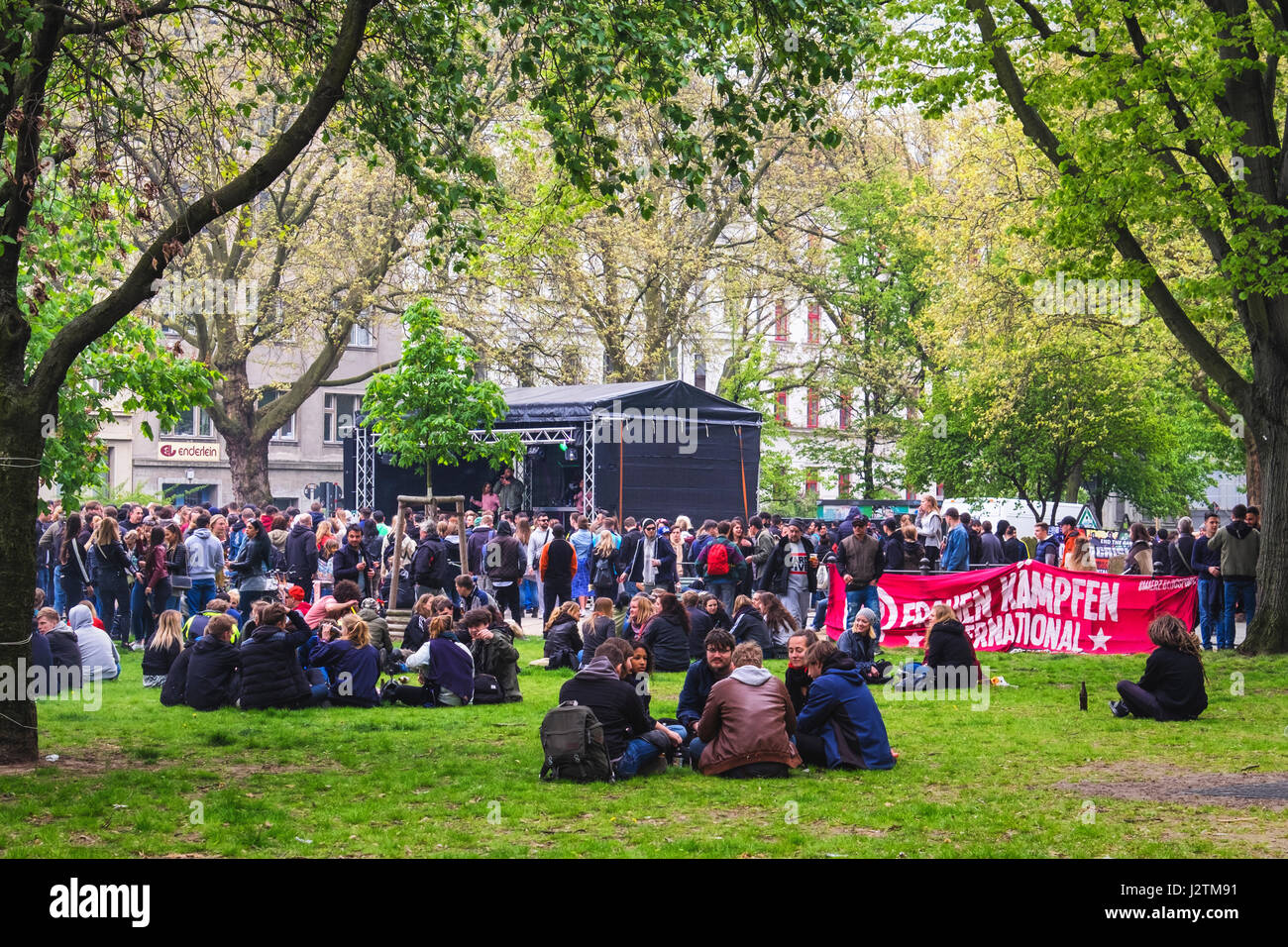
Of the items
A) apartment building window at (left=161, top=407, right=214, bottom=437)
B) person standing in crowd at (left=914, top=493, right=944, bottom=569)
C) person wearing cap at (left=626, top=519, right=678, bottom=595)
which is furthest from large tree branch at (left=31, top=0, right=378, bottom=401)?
apartment building window at (left=161, top=407, right=214, bottom=437)

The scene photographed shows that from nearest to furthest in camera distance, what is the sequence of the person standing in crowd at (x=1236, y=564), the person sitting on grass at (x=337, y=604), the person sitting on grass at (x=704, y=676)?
the person sitting on grass at (x=704, y=676) → the person sitting on grass at (x=337, y=604) → the person standing in crowd at (x=1236, y=564)

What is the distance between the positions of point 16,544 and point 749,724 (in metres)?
5.74

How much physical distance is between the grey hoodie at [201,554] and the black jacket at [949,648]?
10.2 meters

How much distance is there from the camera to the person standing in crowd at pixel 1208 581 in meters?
19.8

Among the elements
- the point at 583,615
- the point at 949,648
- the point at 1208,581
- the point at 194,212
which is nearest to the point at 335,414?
the point at 583,615

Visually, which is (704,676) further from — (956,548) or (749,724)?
(956,548)

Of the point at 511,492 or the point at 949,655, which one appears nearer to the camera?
the point at 949,655

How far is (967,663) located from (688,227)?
1089 inches

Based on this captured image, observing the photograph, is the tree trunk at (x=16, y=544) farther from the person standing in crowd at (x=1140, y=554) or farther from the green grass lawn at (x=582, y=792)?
the person standing in crowd at (x=1140, y=554)

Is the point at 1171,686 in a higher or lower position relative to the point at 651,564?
lower

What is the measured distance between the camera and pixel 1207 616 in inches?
787

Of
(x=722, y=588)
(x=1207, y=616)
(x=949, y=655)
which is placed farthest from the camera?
(x=722, y=588)

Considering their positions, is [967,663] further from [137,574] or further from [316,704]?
[137,574]

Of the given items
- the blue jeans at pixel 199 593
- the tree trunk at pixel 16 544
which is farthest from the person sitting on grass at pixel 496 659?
the blue jeans at pixel 199 593
